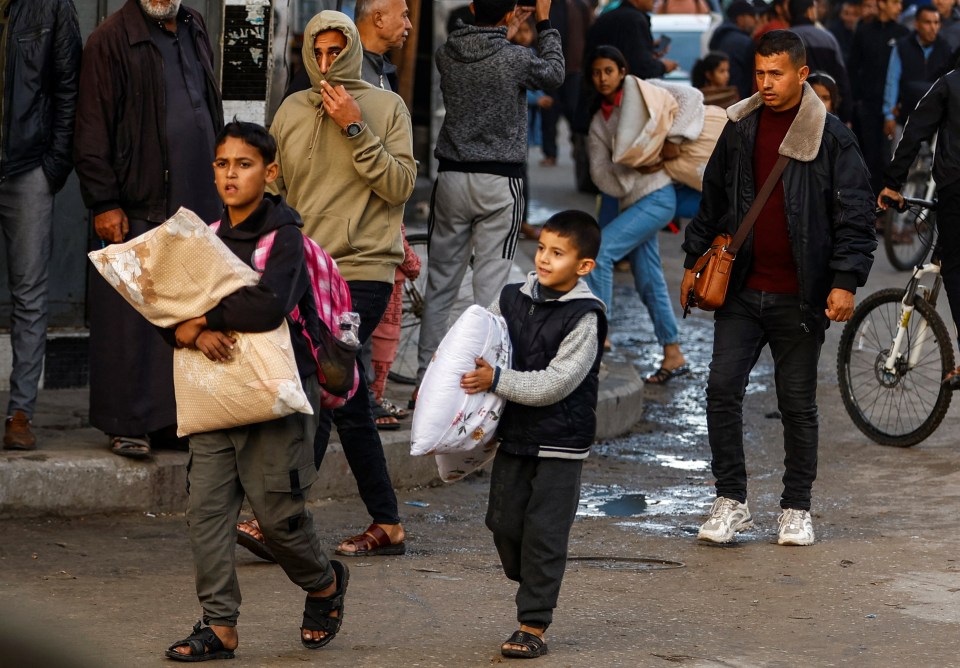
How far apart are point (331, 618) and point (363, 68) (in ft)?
8.47

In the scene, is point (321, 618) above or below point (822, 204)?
below

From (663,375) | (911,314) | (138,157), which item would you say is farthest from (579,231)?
(663,375)

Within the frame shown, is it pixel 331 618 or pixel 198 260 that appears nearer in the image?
pixel 198 260

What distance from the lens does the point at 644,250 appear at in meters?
9.90

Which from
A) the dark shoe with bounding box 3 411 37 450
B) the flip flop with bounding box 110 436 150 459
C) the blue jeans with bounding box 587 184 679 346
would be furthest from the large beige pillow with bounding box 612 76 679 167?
the dark shoe with bounding box 3 411 37 450

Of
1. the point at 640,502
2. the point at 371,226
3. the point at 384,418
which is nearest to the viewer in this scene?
the point at 371,226

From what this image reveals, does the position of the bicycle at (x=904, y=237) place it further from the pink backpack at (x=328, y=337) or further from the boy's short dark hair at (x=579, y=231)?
the pink backpack at (x=328, y=337)

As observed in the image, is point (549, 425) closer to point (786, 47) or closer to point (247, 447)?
point (247, 447)

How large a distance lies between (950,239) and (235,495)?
437cm

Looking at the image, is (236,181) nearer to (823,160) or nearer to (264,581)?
(264,581)

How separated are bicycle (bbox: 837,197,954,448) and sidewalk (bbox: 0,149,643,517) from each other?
244cm

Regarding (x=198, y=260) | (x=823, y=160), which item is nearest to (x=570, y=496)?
(x=198, y=260)

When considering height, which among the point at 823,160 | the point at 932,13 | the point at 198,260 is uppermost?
the point at 932,13

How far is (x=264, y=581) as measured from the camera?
581 cm
